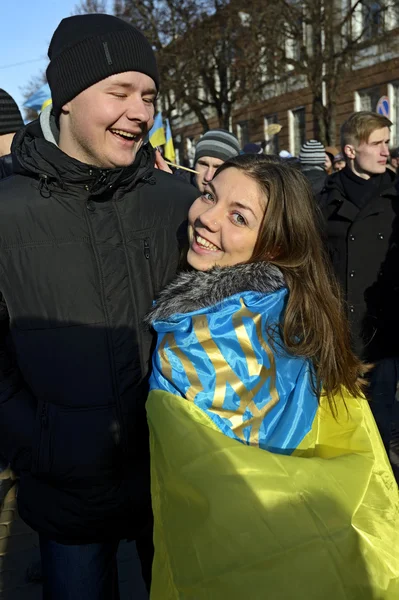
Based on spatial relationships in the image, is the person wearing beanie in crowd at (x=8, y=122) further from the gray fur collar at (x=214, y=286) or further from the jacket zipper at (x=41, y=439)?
the gray fur collar at (x=214, y=286)

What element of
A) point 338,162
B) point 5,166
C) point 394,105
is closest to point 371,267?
point 5,166

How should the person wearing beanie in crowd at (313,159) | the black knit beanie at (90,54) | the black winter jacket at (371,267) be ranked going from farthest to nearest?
the person wearing beanie in crowd at (313,159), the black winter jacket at (371,267), the black knit beanie at (90,54)

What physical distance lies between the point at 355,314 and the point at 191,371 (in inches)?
109

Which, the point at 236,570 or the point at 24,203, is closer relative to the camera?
the point at 236,570

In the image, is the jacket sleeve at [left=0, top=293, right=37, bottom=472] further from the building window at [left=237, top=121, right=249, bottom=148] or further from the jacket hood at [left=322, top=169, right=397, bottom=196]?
the building window at [left=237, top=121, right=249, bottom=148]

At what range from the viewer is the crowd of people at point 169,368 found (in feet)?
4.78

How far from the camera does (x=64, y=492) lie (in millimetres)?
2018

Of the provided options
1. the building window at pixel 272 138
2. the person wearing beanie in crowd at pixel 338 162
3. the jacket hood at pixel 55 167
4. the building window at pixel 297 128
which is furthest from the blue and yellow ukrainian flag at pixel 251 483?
the building window at pixel 272 138

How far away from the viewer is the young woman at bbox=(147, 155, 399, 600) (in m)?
1.42

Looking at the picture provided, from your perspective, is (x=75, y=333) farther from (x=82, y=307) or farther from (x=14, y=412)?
(x=14, y=412)

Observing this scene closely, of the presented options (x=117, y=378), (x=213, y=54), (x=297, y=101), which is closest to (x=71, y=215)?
(x=117, y=378)

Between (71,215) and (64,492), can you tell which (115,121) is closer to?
(71,215)

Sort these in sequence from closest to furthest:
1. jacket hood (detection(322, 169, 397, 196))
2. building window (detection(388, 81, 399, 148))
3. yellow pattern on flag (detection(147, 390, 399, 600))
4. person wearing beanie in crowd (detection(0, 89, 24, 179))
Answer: yellow pattern on flag (detection(147, 390, 399, 600)) → person wearing beanie in crowd (detection(0, 89, 24, 179)) → jacket hood (detection(322, 169, 397, 196)) → building window (detection(388, 81, 399, 148))

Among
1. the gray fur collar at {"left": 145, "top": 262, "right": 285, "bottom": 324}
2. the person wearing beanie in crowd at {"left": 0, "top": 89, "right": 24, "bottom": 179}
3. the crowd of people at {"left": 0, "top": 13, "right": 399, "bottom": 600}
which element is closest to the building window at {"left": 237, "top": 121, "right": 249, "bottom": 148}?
the person wearing beanie in crowd at {"left": 0, "top": 89, "right": 24, "bottom": 179}
